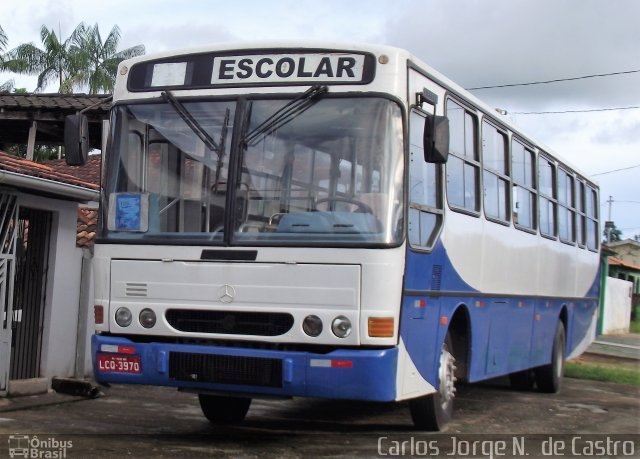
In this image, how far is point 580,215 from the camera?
1416cm

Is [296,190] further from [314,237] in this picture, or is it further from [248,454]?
[248,454]

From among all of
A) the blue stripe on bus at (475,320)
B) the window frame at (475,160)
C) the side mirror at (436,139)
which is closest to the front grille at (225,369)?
the blue stripe on bus at (475,320)

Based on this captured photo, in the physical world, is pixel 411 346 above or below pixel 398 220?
below

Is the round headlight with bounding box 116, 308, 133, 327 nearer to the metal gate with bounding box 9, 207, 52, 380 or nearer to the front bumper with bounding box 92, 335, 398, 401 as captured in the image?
the front bumper with bounding box 92, 335, 398, 401

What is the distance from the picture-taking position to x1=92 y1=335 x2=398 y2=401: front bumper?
6.93 m

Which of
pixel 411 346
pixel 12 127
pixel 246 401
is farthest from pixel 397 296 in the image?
pixel 12 127

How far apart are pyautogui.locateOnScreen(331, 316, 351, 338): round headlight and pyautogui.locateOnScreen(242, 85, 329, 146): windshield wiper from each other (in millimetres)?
1493

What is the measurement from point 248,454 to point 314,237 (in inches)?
72.4

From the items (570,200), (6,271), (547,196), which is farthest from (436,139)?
(570,200)

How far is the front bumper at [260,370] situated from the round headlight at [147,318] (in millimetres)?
161

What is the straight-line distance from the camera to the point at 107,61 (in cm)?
3869

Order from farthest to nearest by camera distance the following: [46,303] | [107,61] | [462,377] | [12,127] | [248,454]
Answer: [107,61], [12,127], [46,303], [462,377], [248,454]

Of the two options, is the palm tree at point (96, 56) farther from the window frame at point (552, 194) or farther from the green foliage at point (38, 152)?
the window frame at point (552, 194)

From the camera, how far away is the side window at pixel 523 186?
10586 millimetres
